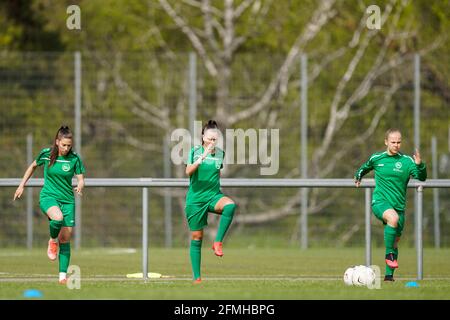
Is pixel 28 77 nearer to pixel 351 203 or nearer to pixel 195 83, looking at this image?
pixel 195 83

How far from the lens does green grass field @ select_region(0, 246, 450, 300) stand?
12.1 m

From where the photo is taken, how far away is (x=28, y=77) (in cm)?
2567

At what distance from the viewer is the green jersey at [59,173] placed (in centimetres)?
1425

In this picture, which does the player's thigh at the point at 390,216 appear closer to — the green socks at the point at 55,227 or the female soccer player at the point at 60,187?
the female soccer player at the point at 60,187

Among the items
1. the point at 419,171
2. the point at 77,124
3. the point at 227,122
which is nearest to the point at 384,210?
the point at 419,171

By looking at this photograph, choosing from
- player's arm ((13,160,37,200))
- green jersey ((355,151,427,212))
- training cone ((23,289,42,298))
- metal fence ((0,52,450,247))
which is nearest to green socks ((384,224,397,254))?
green jersey ((355,151,427,212))

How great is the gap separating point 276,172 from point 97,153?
11.4 feet

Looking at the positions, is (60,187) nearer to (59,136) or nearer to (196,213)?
(59,136)

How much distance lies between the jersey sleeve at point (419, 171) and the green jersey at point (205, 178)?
228 cm

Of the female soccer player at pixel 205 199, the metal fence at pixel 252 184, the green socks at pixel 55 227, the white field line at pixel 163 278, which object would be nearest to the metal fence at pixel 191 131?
the white field line at pixel 163 278

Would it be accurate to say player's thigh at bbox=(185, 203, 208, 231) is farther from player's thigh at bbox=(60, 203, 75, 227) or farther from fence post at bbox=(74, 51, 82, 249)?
fence post at bbox=(74, 51, 82, 249)

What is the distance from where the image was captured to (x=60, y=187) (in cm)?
1431

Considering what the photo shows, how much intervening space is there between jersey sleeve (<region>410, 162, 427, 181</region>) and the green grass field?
1.19 m
